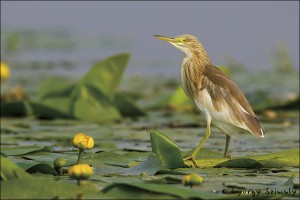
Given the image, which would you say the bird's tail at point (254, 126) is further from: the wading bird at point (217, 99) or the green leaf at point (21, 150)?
the green leaf at point (21, 150)

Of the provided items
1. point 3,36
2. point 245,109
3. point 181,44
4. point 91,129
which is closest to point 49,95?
point 91,129

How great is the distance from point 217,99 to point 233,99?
90 millimetres

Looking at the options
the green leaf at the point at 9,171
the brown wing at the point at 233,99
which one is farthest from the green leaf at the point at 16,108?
the green leaf at the point at 9,171

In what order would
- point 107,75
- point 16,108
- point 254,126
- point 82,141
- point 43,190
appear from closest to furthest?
1. point 43,190
2. point 82,141
3. point 254,126
4. point 107,75
5. point 16,108

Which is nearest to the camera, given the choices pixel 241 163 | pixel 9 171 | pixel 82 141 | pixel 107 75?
pixel 9 171

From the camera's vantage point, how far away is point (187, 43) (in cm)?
502

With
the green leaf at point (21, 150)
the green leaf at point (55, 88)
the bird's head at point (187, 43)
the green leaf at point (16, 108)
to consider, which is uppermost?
the bird's head at point (187, 43)

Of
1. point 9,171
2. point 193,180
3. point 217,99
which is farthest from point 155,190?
point 217,99

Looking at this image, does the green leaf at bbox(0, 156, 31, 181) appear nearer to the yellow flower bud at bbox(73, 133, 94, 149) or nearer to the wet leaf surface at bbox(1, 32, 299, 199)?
the wet leaf surface at bbox(1, 32, 299, 199)

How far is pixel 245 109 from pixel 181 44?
2.14 ft

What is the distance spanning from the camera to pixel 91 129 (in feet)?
22.9

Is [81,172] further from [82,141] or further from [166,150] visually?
[166,150]

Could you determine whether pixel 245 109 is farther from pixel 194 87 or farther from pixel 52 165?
pixel 52 165

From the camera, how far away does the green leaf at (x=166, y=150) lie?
409cm
